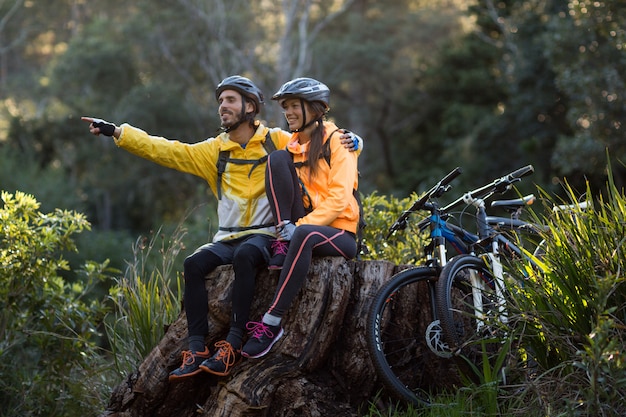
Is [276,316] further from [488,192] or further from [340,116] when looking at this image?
[340,116]

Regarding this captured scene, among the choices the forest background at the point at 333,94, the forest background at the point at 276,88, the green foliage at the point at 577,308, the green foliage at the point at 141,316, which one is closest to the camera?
the green foliage at the point at 577,308

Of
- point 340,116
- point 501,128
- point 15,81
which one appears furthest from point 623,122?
point 15,81

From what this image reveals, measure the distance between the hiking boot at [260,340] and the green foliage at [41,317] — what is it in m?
2.05

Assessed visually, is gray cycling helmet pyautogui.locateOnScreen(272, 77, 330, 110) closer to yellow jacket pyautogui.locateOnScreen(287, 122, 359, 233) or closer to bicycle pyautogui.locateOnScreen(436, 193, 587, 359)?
yellow jacket pyautogui.locateOnScreen(287, 122, 359, 233)

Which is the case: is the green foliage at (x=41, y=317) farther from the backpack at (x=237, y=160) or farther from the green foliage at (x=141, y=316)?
the backpack at (x=237, y=160)

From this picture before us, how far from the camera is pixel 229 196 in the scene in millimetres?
5805

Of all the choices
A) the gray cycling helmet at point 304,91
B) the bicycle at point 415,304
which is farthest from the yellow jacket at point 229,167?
the bicycle at point 415,304

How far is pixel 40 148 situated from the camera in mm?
31875

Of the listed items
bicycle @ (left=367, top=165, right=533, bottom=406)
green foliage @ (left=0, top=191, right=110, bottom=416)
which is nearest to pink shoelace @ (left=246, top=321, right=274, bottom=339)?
bicycle @ (left=367, top=165, right=533, bottom=406)

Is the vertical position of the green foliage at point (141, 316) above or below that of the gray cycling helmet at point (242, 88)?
below

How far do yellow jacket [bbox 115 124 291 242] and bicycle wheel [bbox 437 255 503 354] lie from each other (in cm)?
117

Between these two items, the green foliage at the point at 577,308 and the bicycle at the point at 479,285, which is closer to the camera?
the green foliage at the point at 577,308

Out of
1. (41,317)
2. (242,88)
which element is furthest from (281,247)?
(41,317)

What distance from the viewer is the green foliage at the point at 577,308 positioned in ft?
13.7
